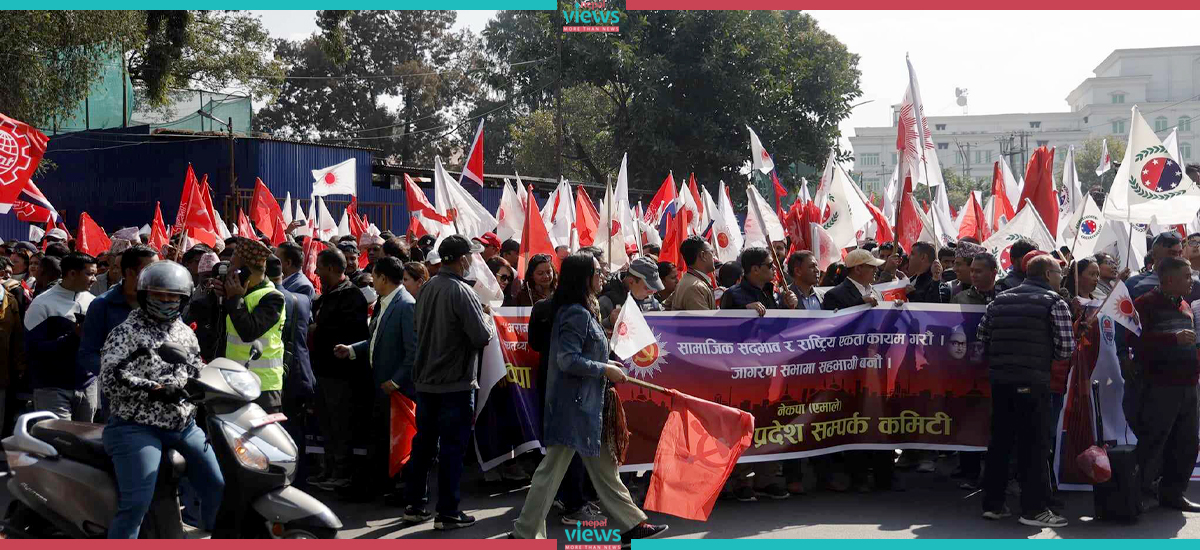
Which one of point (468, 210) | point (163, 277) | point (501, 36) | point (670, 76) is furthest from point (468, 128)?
point (163, 277)

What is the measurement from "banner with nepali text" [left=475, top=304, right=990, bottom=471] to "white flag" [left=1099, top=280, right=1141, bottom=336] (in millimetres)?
906

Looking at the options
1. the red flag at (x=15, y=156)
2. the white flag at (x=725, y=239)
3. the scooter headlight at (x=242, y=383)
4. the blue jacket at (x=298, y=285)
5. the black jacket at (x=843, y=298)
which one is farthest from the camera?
the white flag at (x=725, y=239)

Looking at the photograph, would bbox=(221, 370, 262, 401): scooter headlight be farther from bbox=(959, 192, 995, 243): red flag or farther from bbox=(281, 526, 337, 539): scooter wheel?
bbox=(959, 192, 995, 243): red flag

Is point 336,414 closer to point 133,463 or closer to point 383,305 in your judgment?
point 383,305

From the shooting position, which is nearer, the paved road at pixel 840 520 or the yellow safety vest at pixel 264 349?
the yellow safety vest at pixel 264 349

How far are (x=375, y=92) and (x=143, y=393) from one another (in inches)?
2179

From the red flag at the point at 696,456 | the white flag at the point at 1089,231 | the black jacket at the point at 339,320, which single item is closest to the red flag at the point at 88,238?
the black jacket at the point at 339,320

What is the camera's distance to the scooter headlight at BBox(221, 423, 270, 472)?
16.8 ft

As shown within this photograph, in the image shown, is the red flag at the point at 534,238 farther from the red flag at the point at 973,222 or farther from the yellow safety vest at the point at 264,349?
the red flag at the point at 973,222

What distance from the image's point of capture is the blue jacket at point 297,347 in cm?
728

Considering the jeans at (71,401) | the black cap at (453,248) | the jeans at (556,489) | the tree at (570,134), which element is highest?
the tree at (570,134)

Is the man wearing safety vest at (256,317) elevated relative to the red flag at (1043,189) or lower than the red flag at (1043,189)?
lower

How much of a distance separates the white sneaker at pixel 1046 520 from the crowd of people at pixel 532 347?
1 centimetres

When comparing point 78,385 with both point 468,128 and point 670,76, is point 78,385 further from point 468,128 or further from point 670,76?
point 468,128
